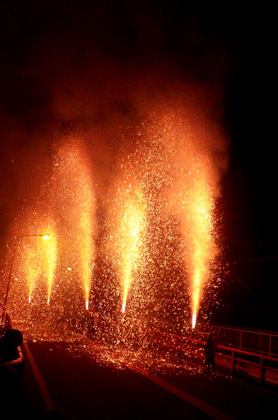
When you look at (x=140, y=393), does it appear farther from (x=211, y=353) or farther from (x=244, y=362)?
(x=244, y=362)

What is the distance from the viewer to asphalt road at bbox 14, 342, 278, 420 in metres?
6.88

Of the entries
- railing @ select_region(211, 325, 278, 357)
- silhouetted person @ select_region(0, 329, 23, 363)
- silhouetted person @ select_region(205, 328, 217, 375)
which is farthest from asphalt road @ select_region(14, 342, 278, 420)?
railing @ select_region(211, 325, 278, 357)

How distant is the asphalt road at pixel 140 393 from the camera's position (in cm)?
688

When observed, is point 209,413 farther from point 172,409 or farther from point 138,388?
point 138,388

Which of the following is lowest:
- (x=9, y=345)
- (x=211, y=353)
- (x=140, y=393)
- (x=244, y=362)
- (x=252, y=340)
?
(x=140, y=393)

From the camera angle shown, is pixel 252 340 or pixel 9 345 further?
pixel 252 340

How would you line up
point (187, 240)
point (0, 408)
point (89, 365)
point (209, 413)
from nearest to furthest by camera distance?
1. point (0, 408)
2. point (209, 413)
3. point (89, 365)
4. point (187, 240)

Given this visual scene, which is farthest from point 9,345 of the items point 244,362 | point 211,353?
point 244,362

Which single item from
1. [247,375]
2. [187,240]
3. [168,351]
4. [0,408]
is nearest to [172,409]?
[0,408]

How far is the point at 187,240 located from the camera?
35.1 m

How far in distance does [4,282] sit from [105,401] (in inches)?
3243

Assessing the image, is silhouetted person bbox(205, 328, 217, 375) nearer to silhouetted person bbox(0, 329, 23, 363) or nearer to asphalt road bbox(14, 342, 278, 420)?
asphalt road bbox(14, 342, 278, 420)

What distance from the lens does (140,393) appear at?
8461mm

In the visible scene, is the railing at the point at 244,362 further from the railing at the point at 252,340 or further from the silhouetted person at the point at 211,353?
the silhouetted person at the point at 211,353
